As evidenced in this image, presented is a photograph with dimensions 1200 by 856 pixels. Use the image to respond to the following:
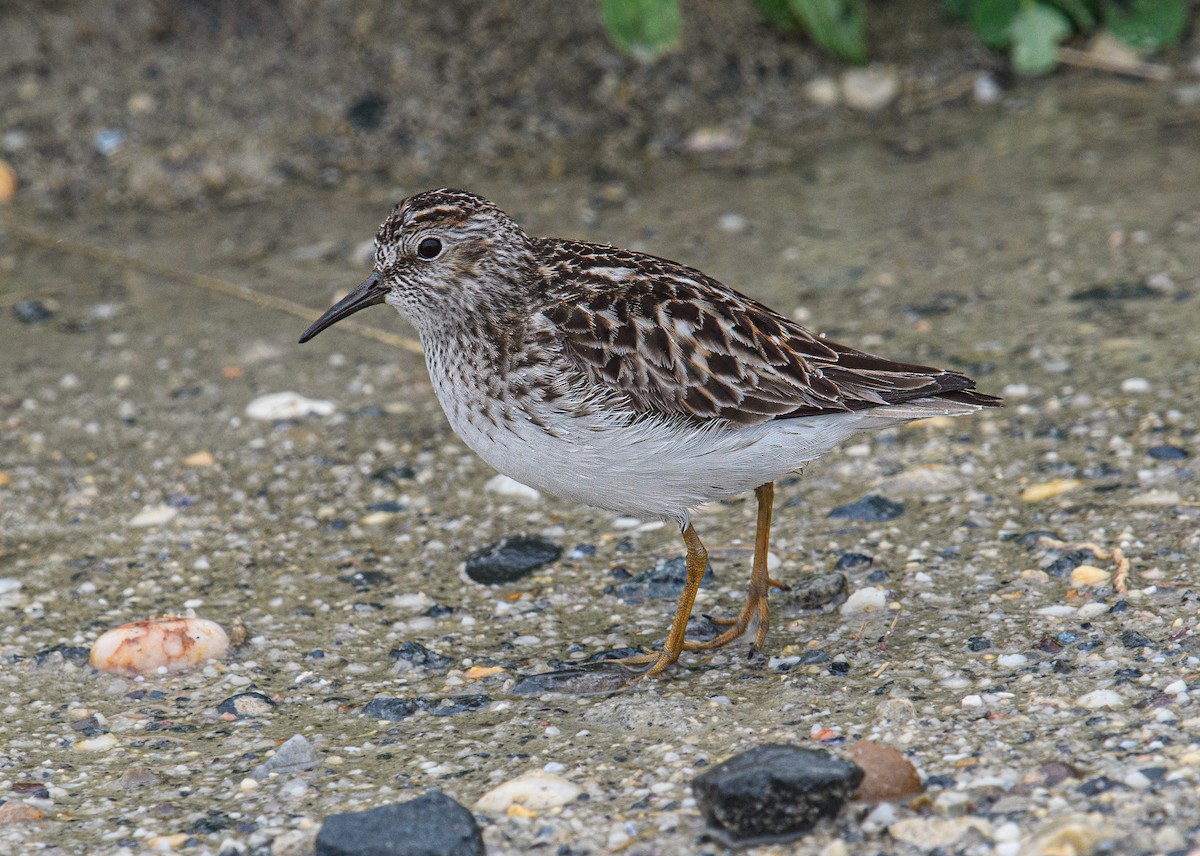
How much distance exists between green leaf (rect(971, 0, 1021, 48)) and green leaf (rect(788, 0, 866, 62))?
741 millimetres

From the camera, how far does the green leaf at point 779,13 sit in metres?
9.40

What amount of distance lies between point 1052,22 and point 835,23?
137cm

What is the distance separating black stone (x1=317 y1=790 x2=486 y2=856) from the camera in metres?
4.07

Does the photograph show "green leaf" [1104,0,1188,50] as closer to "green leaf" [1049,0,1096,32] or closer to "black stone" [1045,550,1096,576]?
"green leaf" [1049,0,1096,32]

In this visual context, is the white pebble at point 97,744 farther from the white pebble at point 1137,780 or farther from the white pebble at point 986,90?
the white pebble at point 986,90

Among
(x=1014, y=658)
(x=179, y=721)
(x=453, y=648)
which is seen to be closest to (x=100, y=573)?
(x=179, y=721)

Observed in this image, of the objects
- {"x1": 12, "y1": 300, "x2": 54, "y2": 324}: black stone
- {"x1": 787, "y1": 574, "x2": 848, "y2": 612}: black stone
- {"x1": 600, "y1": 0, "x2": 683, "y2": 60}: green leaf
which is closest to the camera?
{"x1": 787, "y1": 574, "x2": 848, "y2": 612}: black stone

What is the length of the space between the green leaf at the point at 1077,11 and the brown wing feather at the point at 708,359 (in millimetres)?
5287

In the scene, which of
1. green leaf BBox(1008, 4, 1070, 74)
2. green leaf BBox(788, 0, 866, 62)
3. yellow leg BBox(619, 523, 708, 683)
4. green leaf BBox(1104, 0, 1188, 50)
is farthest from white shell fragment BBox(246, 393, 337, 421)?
green leaf BBox(1104, 0, 1188, 50)

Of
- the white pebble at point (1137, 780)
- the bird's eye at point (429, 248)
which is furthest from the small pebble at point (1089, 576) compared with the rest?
the bird's eye at point (429, 248)

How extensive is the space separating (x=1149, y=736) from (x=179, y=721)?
3193 mm

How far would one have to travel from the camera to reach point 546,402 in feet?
16.4

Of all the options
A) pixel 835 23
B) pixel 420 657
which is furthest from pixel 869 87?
pixel 420 657

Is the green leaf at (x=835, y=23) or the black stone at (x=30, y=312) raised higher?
the green leaf at (x=835, y=23)
